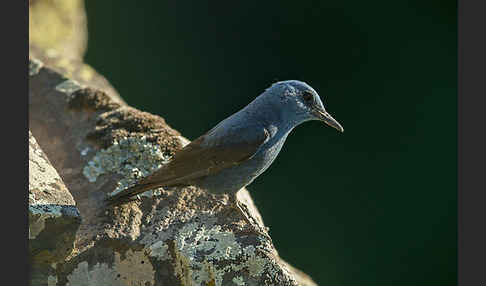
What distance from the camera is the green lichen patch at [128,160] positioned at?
5.26 metres

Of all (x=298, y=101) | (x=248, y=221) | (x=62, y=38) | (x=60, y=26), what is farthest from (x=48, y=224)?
(x=60, y=26)


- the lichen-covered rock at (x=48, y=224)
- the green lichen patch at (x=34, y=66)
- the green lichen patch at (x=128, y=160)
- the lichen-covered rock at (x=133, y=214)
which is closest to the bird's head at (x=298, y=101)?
the lichen-covered rock at (x=133, y=214)

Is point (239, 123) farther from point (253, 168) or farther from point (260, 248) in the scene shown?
point (260, 248)

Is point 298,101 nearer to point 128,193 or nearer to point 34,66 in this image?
point 128,193

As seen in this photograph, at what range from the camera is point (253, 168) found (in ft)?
16.4

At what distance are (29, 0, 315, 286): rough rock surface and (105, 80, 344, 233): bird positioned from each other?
216mm

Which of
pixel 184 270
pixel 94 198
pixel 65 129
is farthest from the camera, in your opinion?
pixel 65 129

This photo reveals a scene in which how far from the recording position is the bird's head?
5.16m

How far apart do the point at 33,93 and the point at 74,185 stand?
160 cm

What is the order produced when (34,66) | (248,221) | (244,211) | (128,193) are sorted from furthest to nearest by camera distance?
(34,66) < (244,211) < (248,221) < (128,193)

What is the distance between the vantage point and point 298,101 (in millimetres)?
5168

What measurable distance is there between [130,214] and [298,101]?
181cm

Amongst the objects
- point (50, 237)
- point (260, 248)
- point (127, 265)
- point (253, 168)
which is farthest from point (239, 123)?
point (50, 237)

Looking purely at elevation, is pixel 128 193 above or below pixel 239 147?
below
